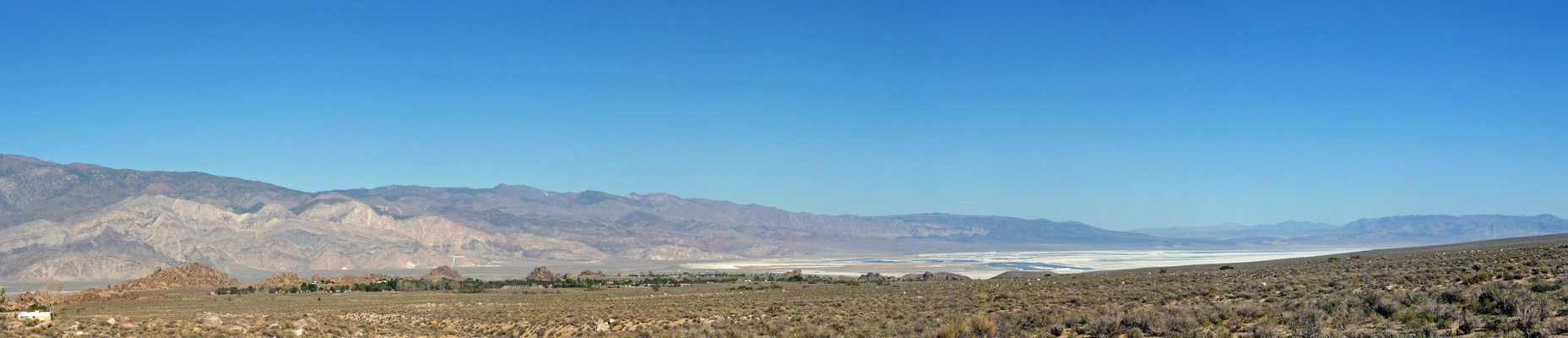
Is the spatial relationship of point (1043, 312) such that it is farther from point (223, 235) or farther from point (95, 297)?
point (223, 235)

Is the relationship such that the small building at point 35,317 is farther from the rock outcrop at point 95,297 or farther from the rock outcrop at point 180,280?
the rock outcrop at point 180,280

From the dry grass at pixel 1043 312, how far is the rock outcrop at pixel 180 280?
3243 centimetres

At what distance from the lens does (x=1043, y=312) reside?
19469mm

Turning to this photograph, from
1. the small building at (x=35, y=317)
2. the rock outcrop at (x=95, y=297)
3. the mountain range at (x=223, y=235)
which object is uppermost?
the mountain range at (x=223, y=235)

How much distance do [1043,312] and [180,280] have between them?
72094 mm

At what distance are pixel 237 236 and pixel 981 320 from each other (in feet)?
470

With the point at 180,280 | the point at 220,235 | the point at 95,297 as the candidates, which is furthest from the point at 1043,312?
the point at 220,235

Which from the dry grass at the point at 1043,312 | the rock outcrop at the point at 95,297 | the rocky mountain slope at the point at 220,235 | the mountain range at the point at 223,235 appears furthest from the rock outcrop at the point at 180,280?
the rocky mountain slope at the point at 220,235

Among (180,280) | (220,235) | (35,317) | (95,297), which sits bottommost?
(95,297)

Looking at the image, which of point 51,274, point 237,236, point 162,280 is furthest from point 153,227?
point 162,280

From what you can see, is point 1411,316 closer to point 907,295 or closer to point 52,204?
point 907,295

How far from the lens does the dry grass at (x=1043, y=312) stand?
13961mm

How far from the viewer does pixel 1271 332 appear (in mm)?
13492

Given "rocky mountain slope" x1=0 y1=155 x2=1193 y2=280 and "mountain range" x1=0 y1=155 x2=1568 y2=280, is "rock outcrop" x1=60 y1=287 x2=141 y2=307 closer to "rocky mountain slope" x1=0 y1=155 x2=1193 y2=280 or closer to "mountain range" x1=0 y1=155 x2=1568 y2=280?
"mountain range" x1=0 y1=155 x2=1568 y2=280
